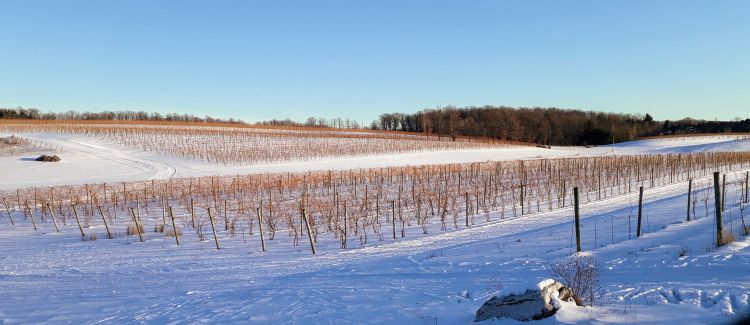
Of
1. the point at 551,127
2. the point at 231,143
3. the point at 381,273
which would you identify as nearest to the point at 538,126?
the point at 551,127

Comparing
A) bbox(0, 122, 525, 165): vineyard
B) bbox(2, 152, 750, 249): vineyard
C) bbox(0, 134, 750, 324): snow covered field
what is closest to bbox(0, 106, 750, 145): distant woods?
bbox(0, 122, 525, 165): vineyard

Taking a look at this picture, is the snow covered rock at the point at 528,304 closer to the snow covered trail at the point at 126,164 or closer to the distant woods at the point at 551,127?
the snow covered trail at the point at 126,164

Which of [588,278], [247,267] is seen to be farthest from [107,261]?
[588,278]

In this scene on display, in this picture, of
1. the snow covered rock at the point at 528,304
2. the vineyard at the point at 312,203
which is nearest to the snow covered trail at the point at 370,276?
the snow covered rock at the point at 528,304

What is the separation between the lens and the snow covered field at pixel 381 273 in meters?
6.60

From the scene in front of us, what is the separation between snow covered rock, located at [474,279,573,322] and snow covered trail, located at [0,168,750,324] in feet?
0.67

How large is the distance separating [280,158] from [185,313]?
114ft

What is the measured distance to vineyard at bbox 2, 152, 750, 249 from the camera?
16.3 meters

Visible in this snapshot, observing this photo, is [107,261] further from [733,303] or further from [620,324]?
[733,303]

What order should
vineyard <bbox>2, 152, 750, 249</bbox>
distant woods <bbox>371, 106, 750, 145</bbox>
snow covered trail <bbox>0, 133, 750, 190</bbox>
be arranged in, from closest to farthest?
vineyard <bbox>2, 152, 750, 249</bbox> < snow covered trail <bbox>0, 133, 750, 190</bbox> < distant woods <bbox>371, 106, 750, 145</bbox>

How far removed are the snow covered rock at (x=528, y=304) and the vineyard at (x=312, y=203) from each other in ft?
25.7

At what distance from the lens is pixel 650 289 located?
6777 millimetres

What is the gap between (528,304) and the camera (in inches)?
223

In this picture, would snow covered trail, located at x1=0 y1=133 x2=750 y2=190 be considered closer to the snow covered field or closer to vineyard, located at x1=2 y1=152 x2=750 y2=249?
vineyard, located at x1=2 y1=152 x2=750 y2=249
